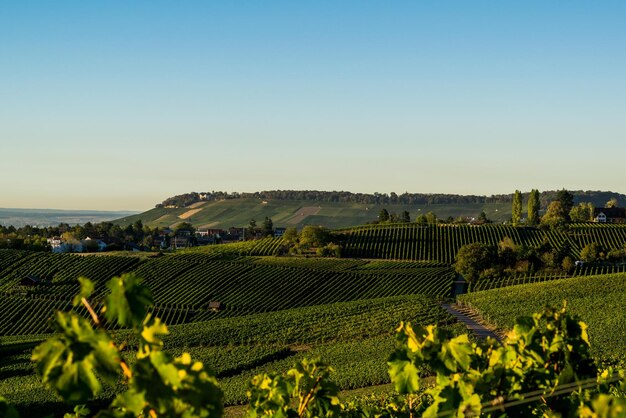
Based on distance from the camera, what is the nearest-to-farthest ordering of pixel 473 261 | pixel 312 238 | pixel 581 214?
pixel 473 261
pixel 312 238
pixel 581 214

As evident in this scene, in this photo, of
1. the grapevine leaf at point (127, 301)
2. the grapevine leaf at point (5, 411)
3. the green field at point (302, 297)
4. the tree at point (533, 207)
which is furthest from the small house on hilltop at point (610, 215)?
the grapevine leaf at point (5, 411)

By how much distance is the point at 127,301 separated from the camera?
4691 millimetres

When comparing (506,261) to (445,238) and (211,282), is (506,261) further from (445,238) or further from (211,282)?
(211,282)

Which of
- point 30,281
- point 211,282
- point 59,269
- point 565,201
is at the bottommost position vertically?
point 211,282

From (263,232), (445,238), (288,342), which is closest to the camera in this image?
(288,342)

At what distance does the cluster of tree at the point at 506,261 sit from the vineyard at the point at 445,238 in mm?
10415

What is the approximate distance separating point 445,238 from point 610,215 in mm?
47802

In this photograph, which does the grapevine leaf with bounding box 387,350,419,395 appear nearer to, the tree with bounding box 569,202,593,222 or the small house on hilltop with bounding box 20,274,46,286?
the small house on hilltop with bounding box 20,274,46,286

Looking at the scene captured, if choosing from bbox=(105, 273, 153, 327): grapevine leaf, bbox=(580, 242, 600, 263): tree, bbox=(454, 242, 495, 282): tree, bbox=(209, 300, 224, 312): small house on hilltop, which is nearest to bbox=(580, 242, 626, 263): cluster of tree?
A: bbox=(580, 242, 600, 263): tree

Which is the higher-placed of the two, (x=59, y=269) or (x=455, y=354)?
(x=455, y=354)

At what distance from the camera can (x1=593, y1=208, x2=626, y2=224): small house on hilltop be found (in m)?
132

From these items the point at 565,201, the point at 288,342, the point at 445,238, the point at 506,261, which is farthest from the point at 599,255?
the point at 288,342

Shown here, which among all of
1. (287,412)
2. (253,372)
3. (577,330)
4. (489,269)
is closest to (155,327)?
(287,412)

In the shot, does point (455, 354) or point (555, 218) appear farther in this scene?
point (555, 218)
